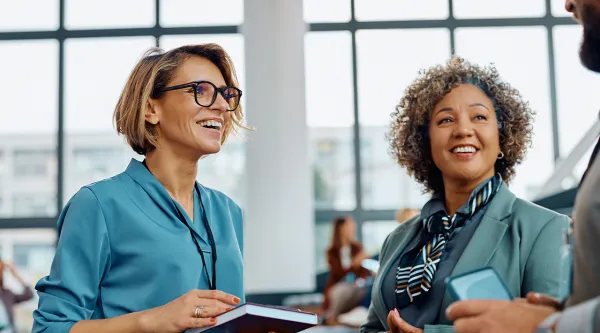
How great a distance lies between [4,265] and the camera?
19.7 ft

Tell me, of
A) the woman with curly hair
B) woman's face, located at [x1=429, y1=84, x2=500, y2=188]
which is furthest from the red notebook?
woman's face, located at [x1=429, y1=84, x2=500, y2=188]

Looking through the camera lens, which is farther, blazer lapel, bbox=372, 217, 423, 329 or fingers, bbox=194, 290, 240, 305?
blazer lapel, bbox=372, 217, 423, 329

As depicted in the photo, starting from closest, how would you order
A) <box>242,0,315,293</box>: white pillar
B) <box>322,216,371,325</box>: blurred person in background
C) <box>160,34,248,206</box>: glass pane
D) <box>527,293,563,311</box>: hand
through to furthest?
<box>527,293,563,311</box>: hand → <box>322,216,371,325</box>: blurred person in background → <box>242,0,315,293</box>: white pillar → <box>160,34,248,206</box>: glass pane

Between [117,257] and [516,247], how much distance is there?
95cm

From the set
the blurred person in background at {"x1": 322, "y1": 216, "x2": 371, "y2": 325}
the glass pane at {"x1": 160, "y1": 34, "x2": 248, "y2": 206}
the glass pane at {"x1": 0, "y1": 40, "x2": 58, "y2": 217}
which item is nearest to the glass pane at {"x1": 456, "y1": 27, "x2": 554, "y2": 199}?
the blurred person in background at {"x1": 322, "y1": 216, "x2": 371, "y2": 325}

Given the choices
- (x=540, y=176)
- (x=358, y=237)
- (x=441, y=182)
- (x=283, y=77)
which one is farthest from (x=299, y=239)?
(x=441, y=182)

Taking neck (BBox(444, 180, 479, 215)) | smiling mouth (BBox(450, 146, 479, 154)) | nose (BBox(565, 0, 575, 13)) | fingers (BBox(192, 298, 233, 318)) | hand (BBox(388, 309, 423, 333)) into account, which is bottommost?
hand (BBox(388, 309, 423, 333))

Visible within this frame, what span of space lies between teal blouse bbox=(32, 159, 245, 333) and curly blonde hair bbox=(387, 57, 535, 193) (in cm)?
76

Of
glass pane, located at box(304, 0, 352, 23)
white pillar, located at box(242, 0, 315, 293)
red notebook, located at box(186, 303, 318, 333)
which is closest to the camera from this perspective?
red notebook, located at box(186, 303, 318, 333)

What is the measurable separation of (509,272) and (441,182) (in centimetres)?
53

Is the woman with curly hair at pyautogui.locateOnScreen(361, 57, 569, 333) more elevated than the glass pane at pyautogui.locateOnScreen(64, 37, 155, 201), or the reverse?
the glass pane at pyautogui.locateOnScreen(64, 37, 155, 201)

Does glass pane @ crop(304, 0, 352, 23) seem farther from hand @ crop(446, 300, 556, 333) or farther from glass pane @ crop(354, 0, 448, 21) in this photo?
hand @ crop(446, 300, 556, 333)

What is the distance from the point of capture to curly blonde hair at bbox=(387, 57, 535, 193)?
6.77ft

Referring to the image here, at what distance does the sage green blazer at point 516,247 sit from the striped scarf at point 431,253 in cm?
4
